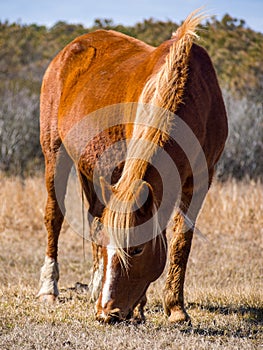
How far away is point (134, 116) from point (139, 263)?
3.99 feet

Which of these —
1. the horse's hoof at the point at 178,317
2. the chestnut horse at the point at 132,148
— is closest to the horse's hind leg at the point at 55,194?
the chestnut horse at the point at 132,148

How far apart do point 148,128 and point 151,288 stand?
2.80 metres

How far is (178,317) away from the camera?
4566 millimetres

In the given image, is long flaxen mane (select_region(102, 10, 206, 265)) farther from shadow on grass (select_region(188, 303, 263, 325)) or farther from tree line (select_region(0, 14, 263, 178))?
tree line (select_region(0, 14, 263, 178))

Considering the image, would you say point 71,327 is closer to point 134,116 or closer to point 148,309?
point 148,309

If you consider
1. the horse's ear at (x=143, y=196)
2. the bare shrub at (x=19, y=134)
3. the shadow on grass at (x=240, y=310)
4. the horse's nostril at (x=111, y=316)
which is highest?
the bare shrub at (x=19, y=134)

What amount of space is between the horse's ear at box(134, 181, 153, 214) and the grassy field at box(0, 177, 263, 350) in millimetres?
811

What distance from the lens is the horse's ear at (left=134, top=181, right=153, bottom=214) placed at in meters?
3.59

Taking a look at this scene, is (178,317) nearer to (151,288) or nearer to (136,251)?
(136,251)

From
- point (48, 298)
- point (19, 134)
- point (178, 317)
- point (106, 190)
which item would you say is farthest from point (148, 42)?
point (106, 190)

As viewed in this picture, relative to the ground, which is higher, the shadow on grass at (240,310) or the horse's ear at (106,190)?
the horse's ear at (106,190)

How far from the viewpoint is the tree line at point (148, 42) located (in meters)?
15.8

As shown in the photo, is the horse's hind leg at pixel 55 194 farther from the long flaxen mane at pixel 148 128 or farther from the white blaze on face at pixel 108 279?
the white blaze on face at pixel 108 279

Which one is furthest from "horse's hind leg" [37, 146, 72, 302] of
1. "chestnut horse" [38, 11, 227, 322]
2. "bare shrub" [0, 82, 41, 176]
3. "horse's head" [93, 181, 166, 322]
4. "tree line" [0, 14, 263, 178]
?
"bare shrub" [0, 82, 41, 176]
